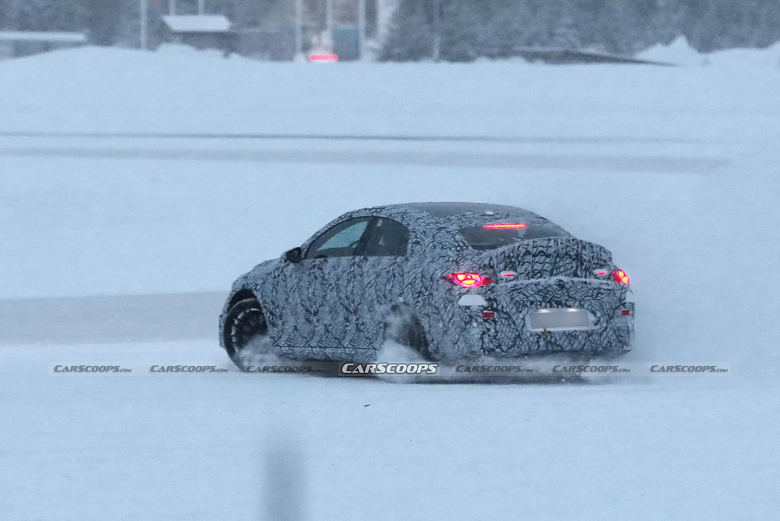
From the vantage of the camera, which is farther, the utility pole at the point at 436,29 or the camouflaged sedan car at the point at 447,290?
the utility pole at the point at 436,29

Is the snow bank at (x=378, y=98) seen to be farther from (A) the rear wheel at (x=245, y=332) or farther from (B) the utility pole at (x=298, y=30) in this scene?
(A) the rear wheel at (x=245, y=332)

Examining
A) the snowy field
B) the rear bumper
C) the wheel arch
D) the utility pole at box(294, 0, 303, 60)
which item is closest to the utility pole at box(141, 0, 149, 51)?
the utility pole at box(294, 0, 303, 60)

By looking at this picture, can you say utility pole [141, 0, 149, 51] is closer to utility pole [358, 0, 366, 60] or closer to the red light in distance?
the red light in distance

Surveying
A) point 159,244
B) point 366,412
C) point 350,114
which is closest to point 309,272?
point 366,412

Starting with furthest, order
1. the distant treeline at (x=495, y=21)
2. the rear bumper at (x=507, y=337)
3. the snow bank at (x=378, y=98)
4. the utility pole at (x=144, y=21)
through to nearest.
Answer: the utility pole at (x=144, y=21) < the distant treeline at (x=495, y=21) < the snow bank at (x=378, y=98) < the rear bumper at (x=507, y=337)

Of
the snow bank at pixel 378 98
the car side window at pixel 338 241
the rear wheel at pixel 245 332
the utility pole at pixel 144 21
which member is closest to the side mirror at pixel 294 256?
the car side window at pixel 338 241

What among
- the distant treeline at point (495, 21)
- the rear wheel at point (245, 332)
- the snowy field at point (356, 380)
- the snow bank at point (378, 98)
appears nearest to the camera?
the snowy field at point (356, 380)

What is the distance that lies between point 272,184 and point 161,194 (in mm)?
2437

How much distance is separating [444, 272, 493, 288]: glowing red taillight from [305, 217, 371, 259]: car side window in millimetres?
1360

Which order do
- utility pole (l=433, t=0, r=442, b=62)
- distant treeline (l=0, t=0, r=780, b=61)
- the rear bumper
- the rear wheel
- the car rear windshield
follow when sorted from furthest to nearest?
1. utility pole (l=433, t=0, r=442, b=62)
2. distant treeline (l=0, t=0, r=780, b=61)
3. the rear wheel
4. the car rear windshield
5. the rear bumper

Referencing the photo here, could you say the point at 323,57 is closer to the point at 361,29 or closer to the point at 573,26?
the point at 361,29

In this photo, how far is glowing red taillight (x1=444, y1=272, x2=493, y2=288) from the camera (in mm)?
9438

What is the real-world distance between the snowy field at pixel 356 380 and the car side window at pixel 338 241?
1004 mm

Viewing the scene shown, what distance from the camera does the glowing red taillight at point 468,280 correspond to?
9438 millimetres
